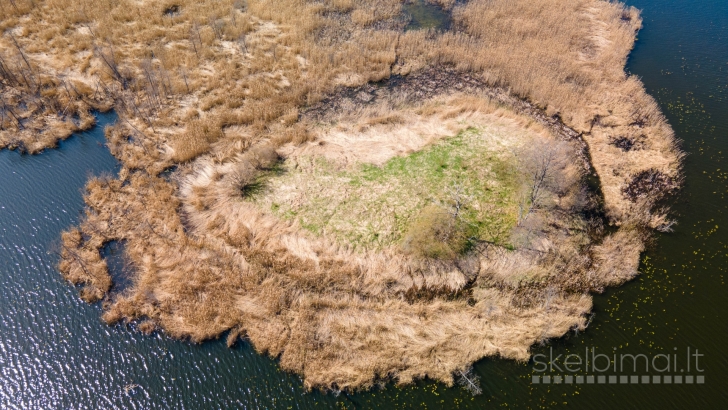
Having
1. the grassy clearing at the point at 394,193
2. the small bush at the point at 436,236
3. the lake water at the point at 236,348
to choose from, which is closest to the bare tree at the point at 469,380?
the lake water at the point at 236,348

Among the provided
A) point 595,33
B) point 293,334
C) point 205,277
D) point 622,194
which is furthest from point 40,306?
point 595,33

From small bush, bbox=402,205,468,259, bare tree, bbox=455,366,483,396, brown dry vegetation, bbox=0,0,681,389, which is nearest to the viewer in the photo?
bare tree, bbox=455,366,483,396

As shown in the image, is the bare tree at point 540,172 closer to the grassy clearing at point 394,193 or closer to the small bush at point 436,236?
the grassy clearing at point 394,193

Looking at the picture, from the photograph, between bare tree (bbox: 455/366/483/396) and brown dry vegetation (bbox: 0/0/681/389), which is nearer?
bare tree (bbox: 455/366/483/396)

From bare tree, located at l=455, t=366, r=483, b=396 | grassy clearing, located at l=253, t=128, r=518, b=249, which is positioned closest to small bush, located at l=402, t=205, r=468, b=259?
grassy clearing, located at l=253, t=128, r=518, b=249

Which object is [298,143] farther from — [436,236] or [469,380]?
[469,380]

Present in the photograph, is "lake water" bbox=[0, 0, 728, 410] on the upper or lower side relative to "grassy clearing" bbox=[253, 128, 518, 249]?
lower

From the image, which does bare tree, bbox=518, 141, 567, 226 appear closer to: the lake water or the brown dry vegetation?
the brown dry vegetation
